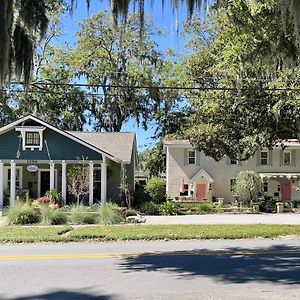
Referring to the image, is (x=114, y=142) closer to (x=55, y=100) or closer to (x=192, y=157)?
(x=192, y=157)

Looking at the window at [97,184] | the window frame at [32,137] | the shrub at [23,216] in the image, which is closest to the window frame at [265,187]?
the window at [97,184]

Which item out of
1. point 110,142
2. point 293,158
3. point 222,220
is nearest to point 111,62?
point 110,142

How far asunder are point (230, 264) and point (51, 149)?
20.5m

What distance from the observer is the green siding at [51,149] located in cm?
2781

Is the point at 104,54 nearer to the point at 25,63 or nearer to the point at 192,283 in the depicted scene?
the point at 25,63

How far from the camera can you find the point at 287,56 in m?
9.28

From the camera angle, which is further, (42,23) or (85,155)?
(85,155)

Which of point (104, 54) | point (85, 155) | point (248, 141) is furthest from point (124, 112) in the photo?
point (248, 141)

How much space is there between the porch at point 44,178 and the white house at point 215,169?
773 cm

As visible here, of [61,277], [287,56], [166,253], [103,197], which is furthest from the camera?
[103,197]

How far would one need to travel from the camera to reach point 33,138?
28031mm

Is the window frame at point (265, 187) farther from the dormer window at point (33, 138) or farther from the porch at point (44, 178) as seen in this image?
the dormer window at point (33, 138)

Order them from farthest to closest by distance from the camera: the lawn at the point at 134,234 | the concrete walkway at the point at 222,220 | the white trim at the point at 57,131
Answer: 1. the white trim at the point at 57,131
2. the concrete walkway at the point at 222,220
3. the lawn at the point at 134,234

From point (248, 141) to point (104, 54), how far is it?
875 inches
